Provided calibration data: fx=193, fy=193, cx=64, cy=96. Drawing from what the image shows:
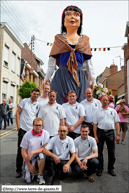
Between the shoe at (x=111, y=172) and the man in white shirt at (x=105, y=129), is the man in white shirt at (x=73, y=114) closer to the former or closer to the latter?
the man in white shirt at (x=105, y=129)

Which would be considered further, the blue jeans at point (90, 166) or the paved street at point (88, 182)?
the blue jeans at point (90, 166)

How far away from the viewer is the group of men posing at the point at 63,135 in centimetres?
354

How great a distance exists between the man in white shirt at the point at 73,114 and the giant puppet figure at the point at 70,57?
39 centimetres

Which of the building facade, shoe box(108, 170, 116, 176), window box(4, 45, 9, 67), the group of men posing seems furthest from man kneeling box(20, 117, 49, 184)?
window box(4, 45, 9, 67)

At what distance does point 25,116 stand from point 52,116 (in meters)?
0.70

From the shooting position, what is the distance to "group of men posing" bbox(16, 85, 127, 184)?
3.54 m

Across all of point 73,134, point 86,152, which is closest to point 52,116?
point 73,134

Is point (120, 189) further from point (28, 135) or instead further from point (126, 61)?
point (126, 61)

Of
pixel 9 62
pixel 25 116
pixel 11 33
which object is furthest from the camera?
pixel 9 62

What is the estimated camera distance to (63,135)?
3.47m

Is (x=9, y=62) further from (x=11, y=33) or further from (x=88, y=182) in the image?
(x=88, y=182)

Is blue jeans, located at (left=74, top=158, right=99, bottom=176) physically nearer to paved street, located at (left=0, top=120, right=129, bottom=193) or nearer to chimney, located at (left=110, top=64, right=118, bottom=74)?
paved street, located at (left=0, top=120, right=129, bottom=193)

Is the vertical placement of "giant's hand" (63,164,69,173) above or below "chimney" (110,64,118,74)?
below

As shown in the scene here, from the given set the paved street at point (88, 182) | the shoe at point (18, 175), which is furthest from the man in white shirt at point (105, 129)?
the shoe at point (18, 175)
